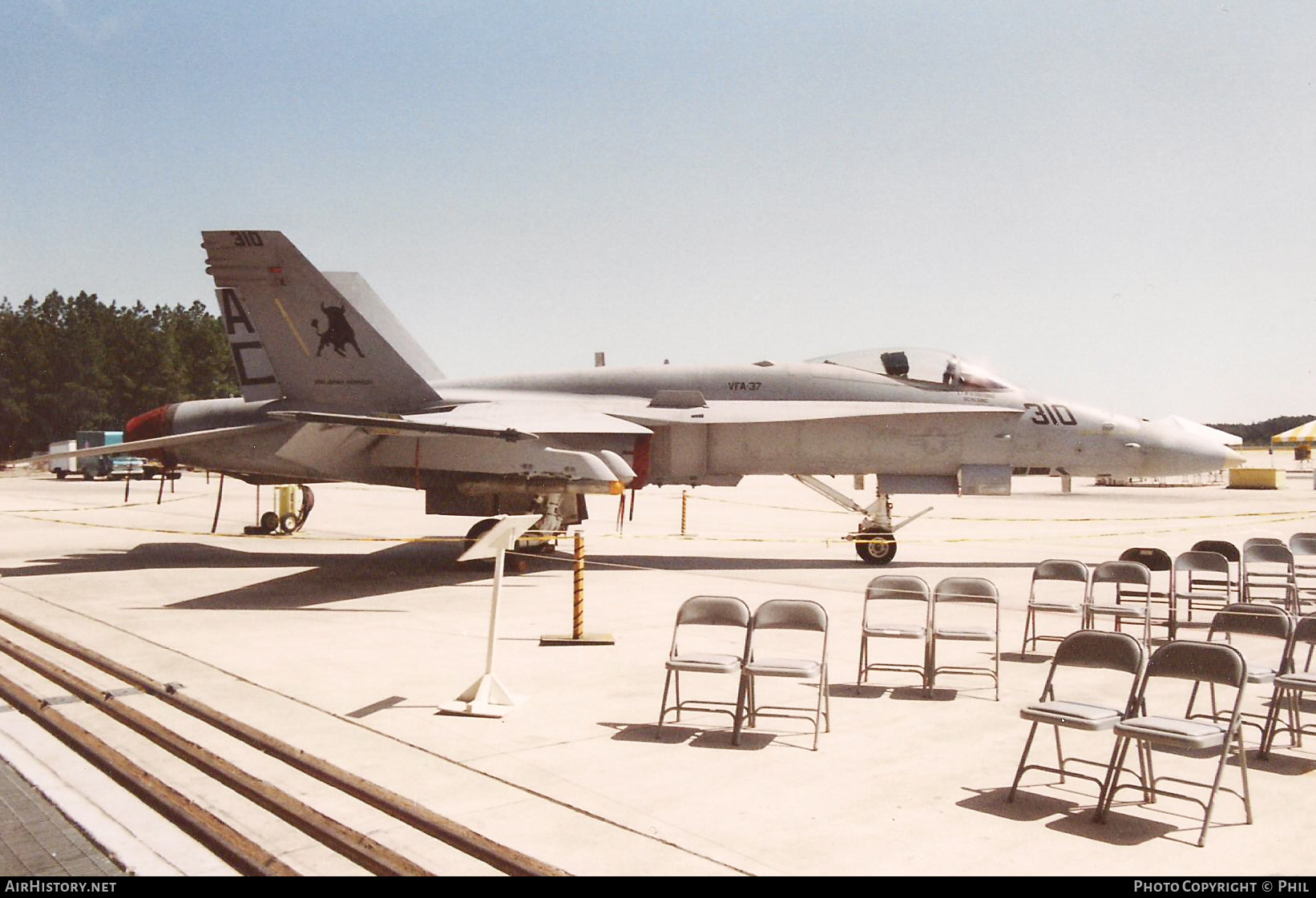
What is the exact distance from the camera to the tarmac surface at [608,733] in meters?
4.73

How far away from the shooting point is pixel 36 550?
19.1 meters

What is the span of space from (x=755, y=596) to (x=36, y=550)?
14.5 m

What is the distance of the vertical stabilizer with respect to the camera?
15.5 metres

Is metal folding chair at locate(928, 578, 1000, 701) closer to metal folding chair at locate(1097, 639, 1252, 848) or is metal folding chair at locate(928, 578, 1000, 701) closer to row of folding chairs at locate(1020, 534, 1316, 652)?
row of folding chairs at locate(1020, 534, 1316, 652)

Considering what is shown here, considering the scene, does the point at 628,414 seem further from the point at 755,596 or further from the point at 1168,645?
the point at 1168,645

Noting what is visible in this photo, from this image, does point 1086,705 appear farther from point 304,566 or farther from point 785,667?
point 304,566

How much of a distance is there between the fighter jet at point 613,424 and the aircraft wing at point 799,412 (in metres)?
0.04

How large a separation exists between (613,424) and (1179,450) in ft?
31.6

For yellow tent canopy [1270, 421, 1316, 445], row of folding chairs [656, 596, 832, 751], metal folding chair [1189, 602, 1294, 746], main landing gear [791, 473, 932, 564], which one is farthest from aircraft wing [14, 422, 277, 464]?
yellow tent canopy [1270, 421, 1316, 445]

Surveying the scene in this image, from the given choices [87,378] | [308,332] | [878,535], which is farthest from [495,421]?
[87,378]

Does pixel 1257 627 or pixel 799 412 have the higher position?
pixel 799 412

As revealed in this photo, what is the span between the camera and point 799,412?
17109mm

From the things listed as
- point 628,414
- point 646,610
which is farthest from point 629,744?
point 628,414

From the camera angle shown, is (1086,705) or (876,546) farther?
(876,546)
